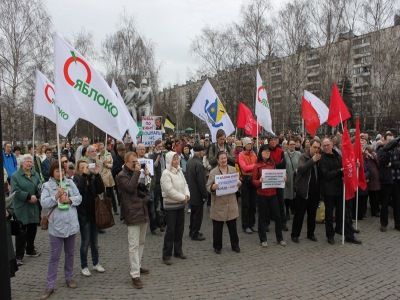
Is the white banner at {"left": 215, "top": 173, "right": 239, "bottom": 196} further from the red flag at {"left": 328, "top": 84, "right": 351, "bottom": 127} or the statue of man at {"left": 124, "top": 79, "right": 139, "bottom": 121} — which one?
the statue of man at {"left": 124, "top": 79, "right": 139, "bottom": 121}

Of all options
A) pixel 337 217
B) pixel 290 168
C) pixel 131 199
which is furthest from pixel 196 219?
pixel 337 217

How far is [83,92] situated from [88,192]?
155 cm

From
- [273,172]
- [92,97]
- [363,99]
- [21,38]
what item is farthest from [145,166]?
[363,99]

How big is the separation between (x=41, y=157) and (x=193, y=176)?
561 cm

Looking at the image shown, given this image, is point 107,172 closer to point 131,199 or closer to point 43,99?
point 43,99

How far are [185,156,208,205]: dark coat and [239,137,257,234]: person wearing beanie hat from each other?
1.06 m

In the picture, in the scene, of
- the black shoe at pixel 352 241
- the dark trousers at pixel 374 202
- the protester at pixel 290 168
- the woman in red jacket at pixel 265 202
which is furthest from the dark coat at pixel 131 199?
the dark trousers at pixel 374 202

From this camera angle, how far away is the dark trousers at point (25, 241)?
6.67m

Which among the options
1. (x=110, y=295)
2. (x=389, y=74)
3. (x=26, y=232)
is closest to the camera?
(x=110, y=295)

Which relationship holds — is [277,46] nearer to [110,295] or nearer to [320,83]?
[320,83]

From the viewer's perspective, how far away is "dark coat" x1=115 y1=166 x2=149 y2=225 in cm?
556

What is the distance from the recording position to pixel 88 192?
5926mm

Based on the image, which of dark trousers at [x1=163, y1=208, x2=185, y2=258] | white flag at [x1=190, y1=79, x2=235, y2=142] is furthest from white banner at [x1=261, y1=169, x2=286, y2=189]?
white flag at [x1=190, y1=79, x2=235, y2=142]

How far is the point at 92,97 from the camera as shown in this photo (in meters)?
5.46
